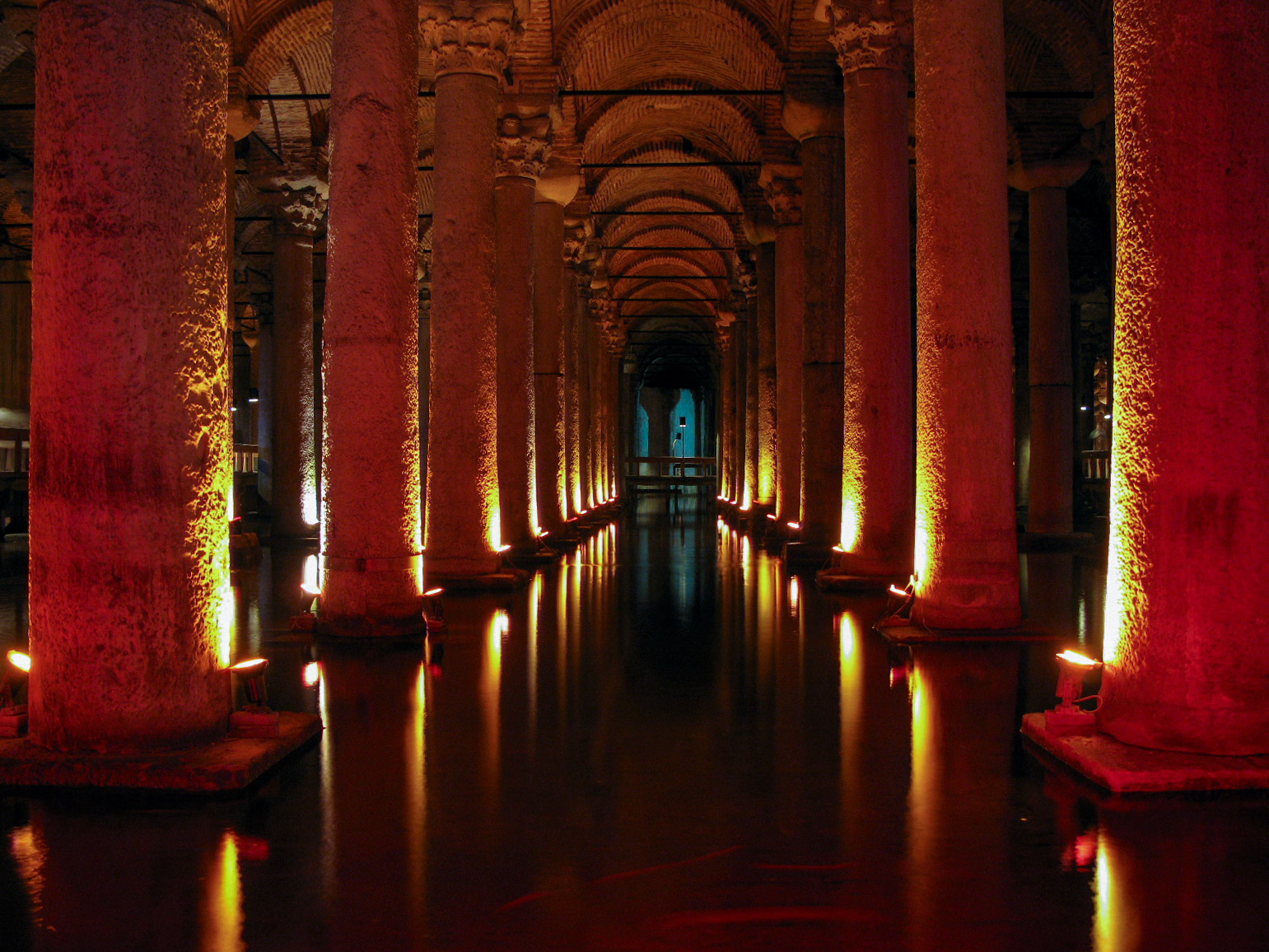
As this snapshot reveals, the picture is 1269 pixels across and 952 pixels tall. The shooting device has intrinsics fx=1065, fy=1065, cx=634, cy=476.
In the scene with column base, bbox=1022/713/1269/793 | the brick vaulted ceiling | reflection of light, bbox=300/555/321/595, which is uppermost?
the brick vaulted ceiling

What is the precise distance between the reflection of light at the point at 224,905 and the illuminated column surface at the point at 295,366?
534 inches

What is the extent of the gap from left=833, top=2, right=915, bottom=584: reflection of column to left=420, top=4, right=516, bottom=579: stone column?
3227 millimetres

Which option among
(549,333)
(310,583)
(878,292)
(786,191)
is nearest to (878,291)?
(878,292)

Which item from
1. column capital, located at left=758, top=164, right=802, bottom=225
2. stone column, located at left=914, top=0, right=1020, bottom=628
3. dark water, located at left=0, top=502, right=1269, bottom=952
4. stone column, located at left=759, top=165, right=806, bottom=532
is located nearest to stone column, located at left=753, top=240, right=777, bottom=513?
stone column, located at left=759, top=165, right=806, bottom=532

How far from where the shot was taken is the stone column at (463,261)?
31.0ft

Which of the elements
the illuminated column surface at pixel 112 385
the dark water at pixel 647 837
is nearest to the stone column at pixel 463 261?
the dark water at pixel 647 837

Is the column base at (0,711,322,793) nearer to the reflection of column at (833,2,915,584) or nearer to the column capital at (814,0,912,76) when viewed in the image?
the reflection of column at (833,2,915,584)

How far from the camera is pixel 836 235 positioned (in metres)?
12.2

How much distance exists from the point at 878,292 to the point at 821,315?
9.28ft

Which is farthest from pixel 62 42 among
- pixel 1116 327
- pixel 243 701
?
pixel 1116 327

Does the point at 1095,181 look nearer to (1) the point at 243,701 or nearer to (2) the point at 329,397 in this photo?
(2) the point at 329,397

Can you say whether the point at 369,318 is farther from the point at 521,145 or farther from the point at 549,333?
the point at 549,333

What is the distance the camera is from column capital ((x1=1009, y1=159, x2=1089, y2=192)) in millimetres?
15633

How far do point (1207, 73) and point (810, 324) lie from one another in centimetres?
833
